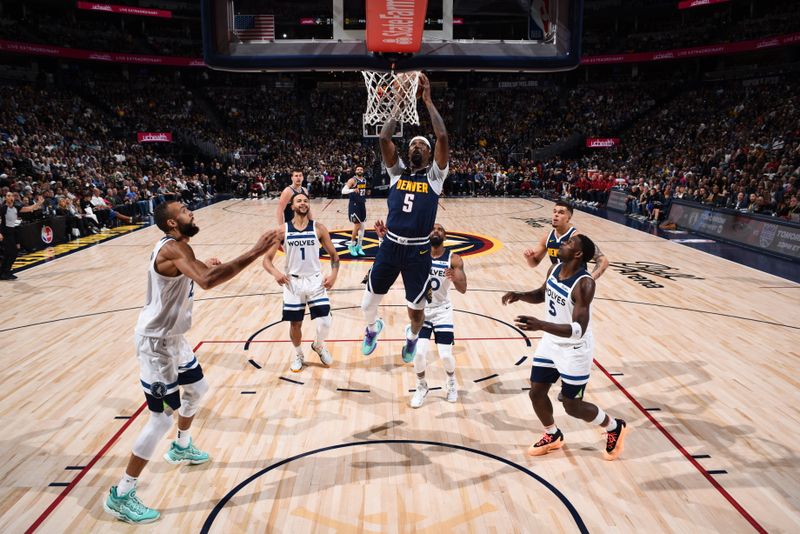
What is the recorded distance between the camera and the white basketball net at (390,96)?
10.9 m

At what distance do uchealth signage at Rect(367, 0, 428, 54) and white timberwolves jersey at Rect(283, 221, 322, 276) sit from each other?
376cm

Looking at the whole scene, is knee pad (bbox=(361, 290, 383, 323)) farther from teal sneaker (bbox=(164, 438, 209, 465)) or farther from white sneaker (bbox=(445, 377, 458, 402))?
teal sneaker (bbox=(164, 438, 209, 465))

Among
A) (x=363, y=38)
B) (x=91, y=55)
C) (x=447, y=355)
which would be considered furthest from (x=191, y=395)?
(x=91, y=55)

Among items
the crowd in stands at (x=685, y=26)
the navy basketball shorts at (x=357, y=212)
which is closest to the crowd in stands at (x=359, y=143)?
the crowd in stands at (x=685, y=26)

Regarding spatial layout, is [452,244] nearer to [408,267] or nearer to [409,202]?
[408,267]

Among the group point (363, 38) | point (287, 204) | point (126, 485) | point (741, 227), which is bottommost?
point (126, 485)

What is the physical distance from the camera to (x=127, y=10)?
108ft

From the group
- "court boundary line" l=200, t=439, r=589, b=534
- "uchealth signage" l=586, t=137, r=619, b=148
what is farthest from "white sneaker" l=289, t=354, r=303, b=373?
"uchealth signage" l=586, t=137, r=619, b=148

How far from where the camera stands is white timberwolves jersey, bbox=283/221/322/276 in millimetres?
6430

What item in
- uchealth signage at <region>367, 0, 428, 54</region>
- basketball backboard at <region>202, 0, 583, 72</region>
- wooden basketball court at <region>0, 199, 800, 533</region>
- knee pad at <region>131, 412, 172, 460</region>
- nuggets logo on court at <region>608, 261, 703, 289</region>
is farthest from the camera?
nuggets logo on court at <region>608, 261, 703, 289</region>

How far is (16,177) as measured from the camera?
18812mm

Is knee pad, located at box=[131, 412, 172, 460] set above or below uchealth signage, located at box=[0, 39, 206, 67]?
below

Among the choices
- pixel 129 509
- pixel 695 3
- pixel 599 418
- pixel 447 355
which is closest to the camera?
pixel 129 509

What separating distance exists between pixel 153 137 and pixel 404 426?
98.6 feet
